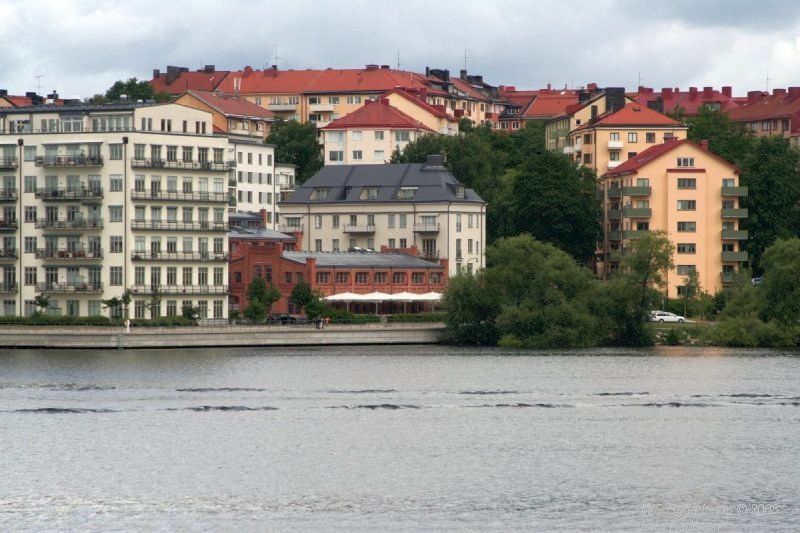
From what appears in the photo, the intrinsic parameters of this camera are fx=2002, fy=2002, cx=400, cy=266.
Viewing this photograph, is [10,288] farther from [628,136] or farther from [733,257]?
[628,136]

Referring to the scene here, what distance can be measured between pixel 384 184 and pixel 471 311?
4031 cm

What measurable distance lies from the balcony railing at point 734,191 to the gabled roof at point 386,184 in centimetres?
2154

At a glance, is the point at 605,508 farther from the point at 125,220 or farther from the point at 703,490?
the point at 125,220

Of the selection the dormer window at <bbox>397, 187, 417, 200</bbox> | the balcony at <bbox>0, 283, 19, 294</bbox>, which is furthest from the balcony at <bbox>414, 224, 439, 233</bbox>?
the balcony at <bbox>0, 283, 19, 294</bbox>

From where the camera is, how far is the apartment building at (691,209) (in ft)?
573

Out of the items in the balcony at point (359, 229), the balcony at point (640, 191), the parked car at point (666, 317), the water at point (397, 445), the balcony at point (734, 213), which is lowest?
the water at point (397, 445)

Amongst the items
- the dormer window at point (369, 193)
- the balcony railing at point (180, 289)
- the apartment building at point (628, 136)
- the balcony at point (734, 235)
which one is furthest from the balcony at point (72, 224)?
the apartment building at point (628, 136)

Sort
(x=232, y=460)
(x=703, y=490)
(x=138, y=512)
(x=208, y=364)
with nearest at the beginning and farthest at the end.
Answer: (x=138, y=512) < (x=703, y=490) < (x=232, y=460) < (x=208, y=364)

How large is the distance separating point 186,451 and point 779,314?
223 ft

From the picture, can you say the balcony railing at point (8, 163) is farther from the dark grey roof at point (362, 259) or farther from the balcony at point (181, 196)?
the dark grey roof at point (362, 259)

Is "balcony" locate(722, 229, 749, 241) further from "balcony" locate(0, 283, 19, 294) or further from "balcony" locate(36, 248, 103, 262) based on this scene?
"balcony" locate(0, 283, 19, 294)

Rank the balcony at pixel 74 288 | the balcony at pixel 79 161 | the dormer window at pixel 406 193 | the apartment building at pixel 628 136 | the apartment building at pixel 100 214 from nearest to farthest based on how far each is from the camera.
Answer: the balcony at pixel 79 161
the balcony at pixel 74 288
the apartment building at pixel 100 214
the dormer window at pixel 406 193
the apartment building at pixel 628 136

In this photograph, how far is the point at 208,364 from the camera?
116125 mm

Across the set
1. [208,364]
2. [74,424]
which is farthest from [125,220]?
[74,424]
